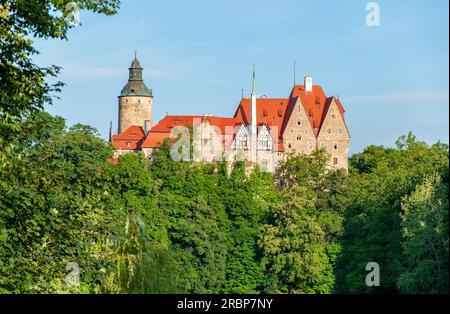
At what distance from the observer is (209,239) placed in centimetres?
9681

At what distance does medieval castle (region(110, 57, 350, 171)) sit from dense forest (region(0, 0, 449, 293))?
4.02m

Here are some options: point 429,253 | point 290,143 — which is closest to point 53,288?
point 429,253

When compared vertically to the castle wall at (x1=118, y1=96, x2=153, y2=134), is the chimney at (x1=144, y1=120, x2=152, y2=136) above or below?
below

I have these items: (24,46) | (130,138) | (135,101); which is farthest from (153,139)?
(24,46)

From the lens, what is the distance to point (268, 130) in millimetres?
135750

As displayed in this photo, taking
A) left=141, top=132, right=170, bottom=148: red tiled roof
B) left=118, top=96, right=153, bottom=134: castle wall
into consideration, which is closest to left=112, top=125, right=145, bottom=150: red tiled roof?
left=141, top=132, right=170, bottom=148: red tiled roof

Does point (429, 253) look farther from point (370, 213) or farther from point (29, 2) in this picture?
point (29, 2)

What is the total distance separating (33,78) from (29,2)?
4.20 feet

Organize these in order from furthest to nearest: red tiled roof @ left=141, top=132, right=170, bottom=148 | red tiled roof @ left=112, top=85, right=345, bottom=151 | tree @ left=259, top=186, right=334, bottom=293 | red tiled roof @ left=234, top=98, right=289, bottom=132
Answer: red tiled roof @ left=234, top=98, right=289, bottom=132 → red tiled roof @ left=112, top=85, right=345, bottom=151 → red tiled roof @ left=141, top=132, right=170, bottom=148 → tree @ left=259, top=186, right=334, bottom=293

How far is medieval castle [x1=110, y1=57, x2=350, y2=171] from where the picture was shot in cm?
13150

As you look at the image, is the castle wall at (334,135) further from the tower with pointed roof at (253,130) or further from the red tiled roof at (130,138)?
the red tiled roof at (130,138)

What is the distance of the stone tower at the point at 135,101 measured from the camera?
152m

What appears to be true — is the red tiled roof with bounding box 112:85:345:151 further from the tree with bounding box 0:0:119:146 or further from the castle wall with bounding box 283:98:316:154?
the tree with bounding box 0:0:119:146
